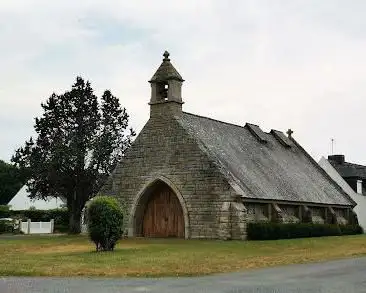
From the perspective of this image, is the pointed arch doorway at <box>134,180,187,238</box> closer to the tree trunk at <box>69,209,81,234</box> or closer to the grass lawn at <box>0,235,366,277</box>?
the tree trunk at <box>69,209,81,234</box>

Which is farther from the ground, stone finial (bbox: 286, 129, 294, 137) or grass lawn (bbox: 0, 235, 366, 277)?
stone finial (bbox: 286, 129, 294, 137)

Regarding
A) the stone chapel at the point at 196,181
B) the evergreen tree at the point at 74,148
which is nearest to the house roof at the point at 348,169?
the stone chapel at the point at 196,181

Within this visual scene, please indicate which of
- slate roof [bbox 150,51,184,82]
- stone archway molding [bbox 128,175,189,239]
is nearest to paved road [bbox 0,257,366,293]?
stone archway molding [bbox 128,175,189,239]

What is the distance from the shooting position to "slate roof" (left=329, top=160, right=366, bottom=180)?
57312 mm

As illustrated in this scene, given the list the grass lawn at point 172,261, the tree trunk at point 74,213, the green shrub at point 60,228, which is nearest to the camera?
the grass lawn at point 172,261

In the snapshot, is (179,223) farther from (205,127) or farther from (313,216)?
(313,216)

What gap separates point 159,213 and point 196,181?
4549 millimetres

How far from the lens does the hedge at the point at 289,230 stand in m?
33.5

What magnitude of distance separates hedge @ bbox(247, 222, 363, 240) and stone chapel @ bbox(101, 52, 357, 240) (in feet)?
2.43

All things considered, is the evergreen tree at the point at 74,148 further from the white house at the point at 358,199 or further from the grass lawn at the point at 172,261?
the white house at the point at 358,199

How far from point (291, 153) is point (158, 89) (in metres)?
15.3

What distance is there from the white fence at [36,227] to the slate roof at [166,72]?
19.4 meters

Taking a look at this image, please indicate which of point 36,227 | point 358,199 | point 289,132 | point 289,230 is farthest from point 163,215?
point 358,199

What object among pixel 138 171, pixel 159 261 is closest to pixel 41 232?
pixel 138 171
